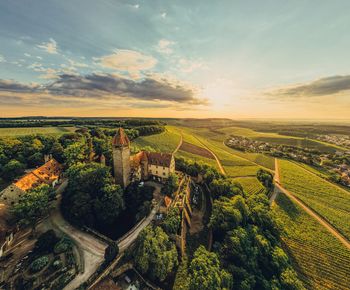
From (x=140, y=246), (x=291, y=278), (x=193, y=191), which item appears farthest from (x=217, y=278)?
(x=193, y=191)

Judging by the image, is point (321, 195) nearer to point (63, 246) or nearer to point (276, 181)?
point (276, 181)

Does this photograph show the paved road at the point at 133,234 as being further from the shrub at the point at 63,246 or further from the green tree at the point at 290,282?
the green tree at the point at 290,282

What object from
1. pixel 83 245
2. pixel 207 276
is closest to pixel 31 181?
pixel 83 245

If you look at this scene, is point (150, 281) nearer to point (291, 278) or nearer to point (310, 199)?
point (291, 278)

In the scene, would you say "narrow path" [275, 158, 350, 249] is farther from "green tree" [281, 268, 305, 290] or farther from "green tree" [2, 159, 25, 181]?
"green tree" [2, 159, 25, 181]

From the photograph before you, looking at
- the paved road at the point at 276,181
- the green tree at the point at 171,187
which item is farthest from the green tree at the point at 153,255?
the paved road at the point at 276,181

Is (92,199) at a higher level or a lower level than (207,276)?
higher

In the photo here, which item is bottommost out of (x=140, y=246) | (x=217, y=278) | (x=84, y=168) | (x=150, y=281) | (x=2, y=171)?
(x=150, y=281)
